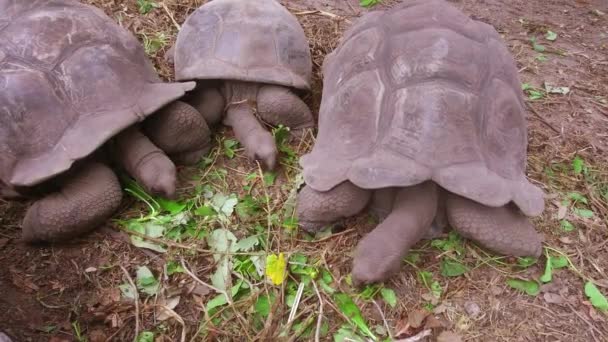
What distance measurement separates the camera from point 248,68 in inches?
120

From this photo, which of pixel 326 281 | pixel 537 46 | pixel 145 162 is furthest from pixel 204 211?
pixel 537 46

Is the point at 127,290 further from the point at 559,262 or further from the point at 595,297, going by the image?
the point at 595,297

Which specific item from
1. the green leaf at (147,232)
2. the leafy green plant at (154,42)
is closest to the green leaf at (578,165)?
the green leaf at (147,232)

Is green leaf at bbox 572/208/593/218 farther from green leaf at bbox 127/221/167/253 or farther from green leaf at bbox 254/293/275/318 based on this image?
green leaf at bbox 127/221/167/253

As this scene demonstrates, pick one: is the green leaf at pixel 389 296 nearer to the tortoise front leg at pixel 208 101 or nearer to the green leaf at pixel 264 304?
the green leaf at pixel 264 304

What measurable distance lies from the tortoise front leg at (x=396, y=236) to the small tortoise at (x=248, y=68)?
88 cm

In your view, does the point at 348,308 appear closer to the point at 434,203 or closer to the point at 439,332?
the point at 439,332

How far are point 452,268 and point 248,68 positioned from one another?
65.6 inches

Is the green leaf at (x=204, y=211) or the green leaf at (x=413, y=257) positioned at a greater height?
the green leaf at (x=204, y=211)

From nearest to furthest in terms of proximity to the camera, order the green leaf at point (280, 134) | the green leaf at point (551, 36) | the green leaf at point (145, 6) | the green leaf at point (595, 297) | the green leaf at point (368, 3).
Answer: the green leaf at point (595, 297) → the green leaf at point (280, 134) → the green leaf at point (145, 6) → the green leaf at point (551, 36) → the green leaf at point (368, 3)

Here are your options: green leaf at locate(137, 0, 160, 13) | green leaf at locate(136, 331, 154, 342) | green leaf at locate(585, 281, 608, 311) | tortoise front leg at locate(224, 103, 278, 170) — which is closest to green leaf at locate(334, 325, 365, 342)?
green leaf at locate(136, 331, 154, 342)

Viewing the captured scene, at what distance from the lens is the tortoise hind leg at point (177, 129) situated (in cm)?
285

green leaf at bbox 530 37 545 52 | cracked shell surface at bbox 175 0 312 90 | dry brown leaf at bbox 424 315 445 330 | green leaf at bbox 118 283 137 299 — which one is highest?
cracked shell surface at bbox 175 0 312 90

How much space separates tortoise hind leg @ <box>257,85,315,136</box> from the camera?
3121mm
